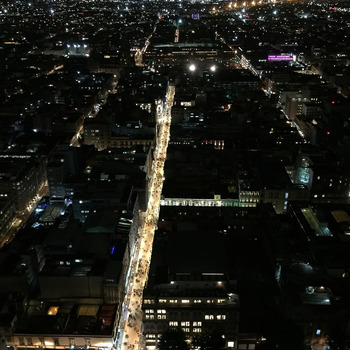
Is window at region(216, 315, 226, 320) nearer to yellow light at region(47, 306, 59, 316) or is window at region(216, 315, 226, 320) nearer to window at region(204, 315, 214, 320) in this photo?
window at region(204, 315, 214, 320)

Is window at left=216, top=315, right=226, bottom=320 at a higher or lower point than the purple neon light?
higher

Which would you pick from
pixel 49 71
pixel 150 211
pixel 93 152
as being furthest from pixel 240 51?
pixel 150 211

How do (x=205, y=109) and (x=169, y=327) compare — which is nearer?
(x=169, y=327)

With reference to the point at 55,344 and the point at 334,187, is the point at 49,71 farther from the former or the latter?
the point at 55,344

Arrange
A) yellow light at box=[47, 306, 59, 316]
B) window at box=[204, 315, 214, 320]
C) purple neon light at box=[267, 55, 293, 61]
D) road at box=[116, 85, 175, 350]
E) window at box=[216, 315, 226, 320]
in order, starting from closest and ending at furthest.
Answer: window at box=[216, 315, 226, 320], window at box=[204, 315, 214, 320], yellow light at box=[47, 306, 59, 316], road at box=[116, 85, 175, 350], purple neon light at box=[267, 55, 293, 61]

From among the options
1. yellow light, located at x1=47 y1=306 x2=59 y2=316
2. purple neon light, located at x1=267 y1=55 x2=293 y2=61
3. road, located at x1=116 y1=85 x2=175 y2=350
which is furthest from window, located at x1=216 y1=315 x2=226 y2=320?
purple neon light, located at x1=267 y1=55 x2=293 y2=61

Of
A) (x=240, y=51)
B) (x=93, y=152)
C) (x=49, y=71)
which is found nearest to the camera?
(x=93, y=152)

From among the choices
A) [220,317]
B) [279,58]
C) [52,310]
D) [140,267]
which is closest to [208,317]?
[220,317]

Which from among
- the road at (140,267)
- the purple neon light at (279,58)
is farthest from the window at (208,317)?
the purple neon light at (279,58)
